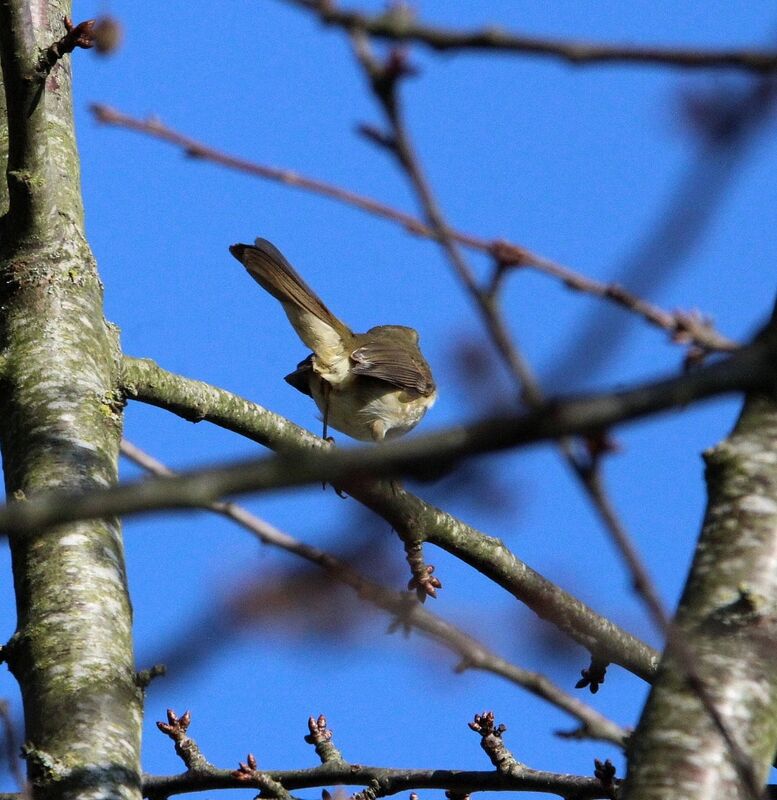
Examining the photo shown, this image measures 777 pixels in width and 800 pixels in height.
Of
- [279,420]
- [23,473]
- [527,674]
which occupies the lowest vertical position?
[527,674]

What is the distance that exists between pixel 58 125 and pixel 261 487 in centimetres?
394

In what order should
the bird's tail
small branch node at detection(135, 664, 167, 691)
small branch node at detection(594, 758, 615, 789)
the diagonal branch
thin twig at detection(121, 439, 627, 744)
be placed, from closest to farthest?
the diagonal branch, thin twig at detection(121, 439, 627, 744), small branch node at detection(135, 664, 167, 691), small branch node at detection(594, 758, 615, 789), the bird's tail

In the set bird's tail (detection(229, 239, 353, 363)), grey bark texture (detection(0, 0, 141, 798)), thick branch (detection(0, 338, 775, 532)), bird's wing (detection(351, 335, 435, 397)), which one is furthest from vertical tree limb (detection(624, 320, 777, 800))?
bird's wing (detection(351, 335, 435, 397))

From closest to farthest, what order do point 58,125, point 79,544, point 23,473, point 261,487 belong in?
point 261,487
point 79,544
point 23,473
point 58,125

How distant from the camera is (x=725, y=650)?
1952mm

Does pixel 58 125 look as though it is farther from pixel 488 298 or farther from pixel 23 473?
pixel 488 298

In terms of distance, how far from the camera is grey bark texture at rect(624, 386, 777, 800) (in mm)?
1828

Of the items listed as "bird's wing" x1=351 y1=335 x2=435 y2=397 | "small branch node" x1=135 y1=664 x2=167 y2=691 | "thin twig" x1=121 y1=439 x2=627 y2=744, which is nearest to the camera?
"thin twig" x1=121 y1=439 x2=627 y2=744

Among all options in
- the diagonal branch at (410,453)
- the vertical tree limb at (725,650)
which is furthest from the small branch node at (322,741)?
the diagonal branch at (410,453)

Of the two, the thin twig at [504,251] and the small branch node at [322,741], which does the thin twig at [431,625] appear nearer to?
the thin twig at [504,251]

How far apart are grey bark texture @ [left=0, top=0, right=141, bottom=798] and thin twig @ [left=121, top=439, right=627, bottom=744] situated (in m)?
1.12

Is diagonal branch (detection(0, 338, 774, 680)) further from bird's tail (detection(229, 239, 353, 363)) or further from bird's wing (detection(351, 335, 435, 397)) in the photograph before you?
bird's wing (detection(351, 335, 435, 397))

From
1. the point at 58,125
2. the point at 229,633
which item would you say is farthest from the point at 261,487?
the point at 58,125

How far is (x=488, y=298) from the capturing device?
4.14ft
